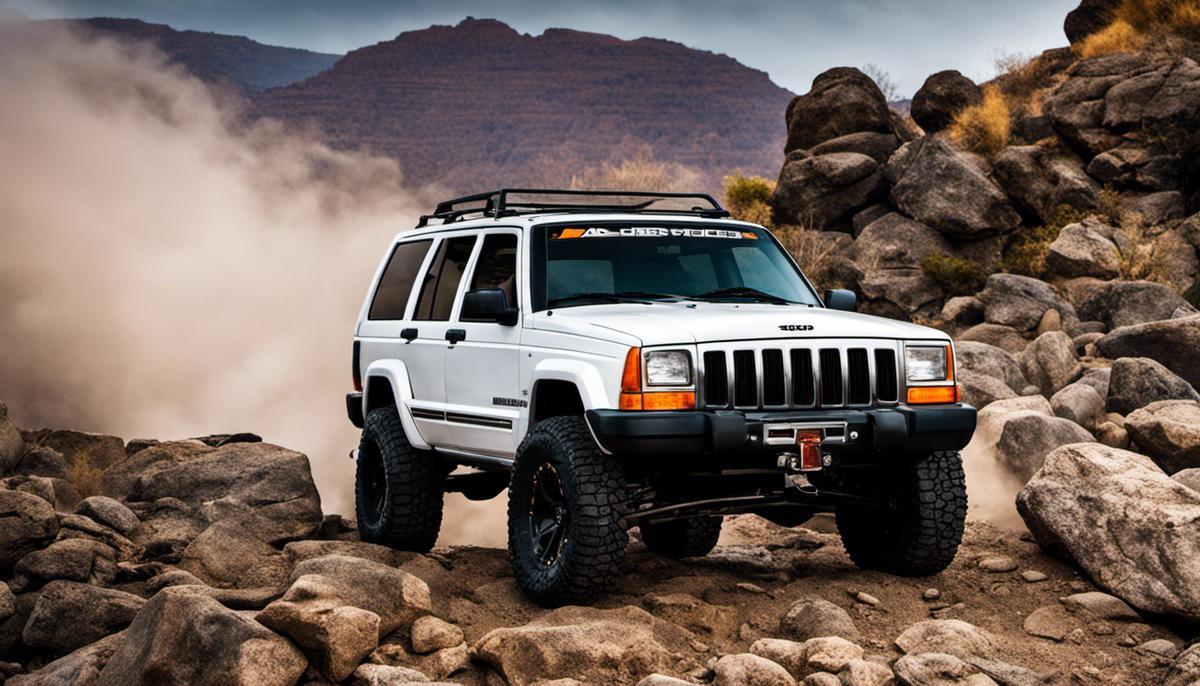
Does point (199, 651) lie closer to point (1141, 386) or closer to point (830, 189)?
point (1141, 386)

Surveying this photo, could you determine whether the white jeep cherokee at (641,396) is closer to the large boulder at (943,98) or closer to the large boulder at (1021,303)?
the large boulder at (1021,303)

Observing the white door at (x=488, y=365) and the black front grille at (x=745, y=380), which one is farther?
the white door at (x=488, y=365)

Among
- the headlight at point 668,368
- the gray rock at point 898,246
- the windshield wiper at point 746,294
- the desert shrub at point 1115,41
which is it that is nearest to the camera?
the headlight at point 668,368

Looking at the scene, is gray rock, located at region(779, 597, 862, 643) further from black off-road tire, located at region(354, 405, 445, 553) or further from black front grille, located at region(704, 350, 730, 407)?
black off-road tire, located at region(354, 405, 445, 553)

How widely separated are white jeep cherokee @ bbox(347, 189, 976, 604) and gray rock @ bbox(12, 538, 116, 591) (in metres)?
1.89

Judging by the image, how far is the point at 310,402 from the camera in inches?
3041

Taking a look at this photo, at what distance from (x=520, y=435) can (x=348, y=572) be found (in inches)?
50.3

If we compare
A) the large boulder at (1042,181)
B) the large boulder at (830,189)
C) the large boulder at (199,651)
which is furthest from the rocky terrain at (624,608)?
the large boulder at (830,189)

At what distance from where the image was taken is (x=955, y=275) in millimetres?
22719

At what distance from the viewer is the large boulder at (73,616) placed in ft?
24.2

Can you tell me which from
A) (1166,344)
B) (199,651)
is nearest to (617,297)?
(199,651)

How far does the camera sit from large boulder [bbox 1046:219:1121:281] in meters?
21.8

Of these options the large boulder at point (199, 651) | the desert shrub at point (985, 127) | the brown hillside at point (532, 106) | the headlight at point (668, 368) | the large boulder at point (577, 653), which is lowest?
the large boulder at point (577, 653)

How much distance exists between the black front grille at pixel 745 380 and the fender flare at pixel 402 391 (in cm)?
288
